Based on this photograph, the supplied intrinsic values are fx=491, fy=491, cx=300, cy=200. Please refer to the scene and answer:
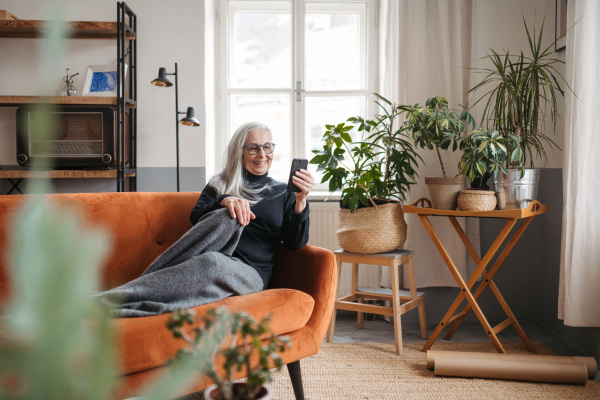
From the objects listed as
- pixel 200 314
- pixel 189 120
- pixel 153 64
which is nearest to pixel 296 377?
pixel 200 314

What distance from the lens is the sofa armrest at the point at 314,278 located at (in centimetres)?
171

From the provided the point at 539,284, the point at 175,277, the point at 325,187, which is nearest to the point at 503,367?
the point at 539,284

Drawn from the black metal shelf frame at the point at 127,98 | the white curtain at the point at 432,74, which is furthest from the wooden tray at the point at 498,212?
the black metal shelf frame at the point at 127,98

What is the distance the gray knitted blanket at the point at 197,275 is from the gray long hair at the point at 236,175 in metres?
0.20

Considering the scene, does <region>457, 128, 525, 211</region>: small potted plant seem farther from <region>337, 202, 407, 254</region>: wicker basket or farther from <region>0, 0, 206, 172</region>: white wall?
<region>0, 0, 206, 172</region>: white wall

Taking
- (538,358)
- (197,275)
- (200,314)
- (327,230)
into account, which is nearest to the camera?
(200,314)

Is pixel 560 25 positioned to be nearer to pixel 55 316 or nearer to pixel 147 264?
pixel 147 264

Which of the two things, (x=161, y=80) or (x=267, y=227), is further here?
(x=161, y=80)

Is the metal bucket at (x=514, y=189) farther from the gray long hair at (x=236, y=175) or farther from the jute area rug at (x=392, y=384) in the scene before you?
the gray long hair at (x=236, y=175)

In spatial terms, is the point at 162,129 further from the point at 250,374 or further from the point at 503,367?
the point at 250,374

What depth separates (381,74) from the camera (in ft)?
10.4

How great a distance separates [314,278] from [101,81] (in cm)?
193

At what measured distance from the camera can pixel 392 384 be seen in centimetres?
199

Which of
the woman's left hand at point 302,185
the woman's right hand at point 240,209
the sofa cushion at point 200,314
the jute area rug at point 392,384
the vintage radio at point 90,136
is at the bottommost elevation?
the jute area rug at point 392,384
